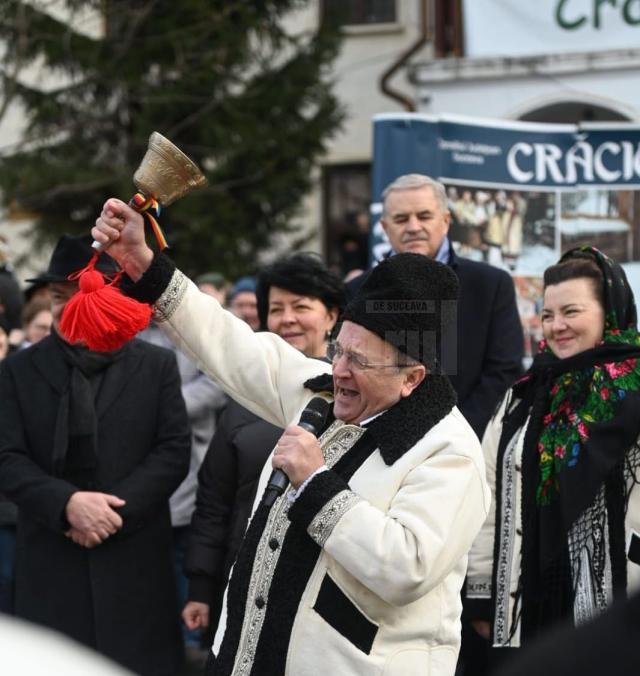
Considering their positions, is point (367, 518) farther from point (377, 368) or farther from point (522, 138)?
point (522, 138)

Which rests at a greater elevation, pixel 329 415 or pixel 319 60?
pixel 319 60

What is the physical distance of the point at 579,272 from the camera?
178 inches

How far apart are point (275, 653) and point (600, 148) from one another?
4.58 m

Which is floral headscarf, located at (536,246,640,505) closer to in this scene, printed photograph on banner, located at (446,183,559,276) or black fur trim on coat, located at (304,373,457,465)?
black fur trim on coat, located at (304,373,457,465)

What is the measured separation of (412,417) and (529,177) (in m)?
4.02

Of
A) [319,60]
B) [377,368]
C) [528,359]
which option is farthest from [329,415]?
[319,60]

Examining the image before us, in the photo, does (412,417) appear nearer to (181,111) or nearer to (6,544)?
(6,544)

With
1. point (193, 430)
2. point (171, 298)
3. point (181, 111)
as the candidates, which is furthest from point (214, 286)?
point (171, 298)

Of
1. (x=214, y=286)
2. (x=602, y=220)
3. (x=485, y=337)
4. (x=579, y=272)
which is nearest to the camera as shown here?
(x=579, y=272)

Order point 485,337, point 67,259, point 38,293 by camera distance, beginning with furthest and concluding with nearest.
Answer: point 38,293 → point 485,337 → point 67,259

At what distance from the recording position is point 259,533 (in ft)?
11.0

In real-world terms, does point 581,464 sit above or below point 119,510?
above

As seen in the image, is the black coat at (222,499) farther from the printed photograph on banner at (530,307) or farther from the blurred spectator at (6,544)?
the printed photograph on banner at (530,307)

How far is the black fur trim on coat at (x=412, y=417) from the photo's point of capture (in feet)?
10.6
